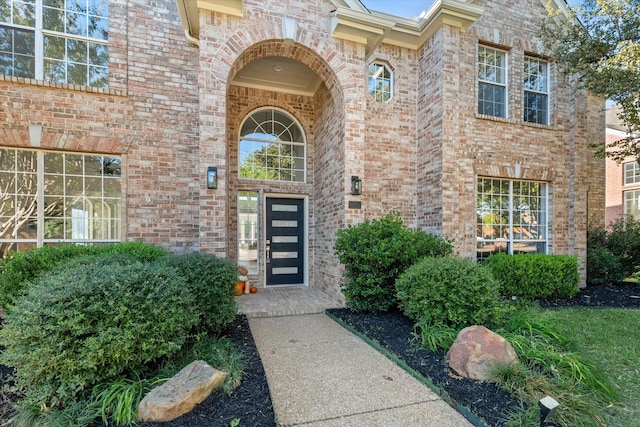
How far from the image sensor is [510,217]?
24.0 feet

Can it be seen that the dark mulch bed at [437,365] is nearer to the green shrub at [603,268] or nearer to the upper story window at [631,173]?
the green shrub at [603,268]

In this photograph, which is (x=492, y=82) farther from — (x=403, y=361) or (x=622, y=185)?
(x=622, y=185)

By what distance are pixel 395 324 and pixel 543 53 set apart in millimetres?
7665

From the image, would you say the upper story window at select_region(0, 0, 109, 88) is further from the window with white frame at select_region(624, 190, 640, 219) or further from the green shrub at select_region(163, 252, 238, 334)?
the window with white frame at select_region(624, 190, 640, 219)

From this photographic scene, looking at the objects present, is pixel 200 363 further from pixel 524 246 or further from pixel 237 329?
pixel 524 246

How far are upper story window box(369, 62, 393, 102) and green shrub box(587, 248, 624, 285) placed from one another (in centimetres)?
686

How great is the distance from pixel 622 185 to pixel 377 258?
55.7 ft

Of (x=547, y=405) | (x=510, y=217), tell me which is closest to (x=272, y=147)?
(x=510, y=217)

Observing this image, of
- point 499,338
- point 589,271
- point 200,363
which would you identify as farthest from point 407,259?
point 589,271

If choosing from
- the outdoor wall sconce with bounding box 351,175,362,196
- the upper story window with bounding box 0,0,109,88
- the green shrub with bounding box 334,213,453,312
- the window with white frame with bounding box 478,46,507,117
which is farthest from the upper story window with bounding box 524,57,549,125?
the upper story window with bounding box 0,0,109,88

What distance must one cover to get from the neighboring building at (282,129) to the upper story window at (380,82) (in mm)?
43

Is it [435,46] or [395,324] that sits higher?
[435,46]

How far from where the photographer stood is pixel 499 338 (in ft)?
10.2

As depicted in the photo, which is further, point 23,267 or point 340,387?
point 23,267
